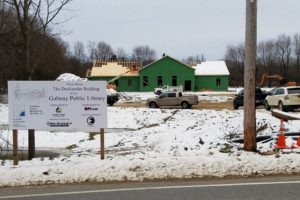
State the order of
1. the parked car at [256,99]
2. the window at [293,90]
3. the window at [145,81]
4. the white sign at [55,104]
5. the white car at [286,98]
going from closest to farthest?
the white sign at [55,104], the white car at [286,98], the window at [293,90], the parked car at [256,99], the window at [145,81]

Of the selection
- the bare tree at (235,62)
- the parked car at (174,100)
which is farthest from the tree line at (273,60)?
the parked car at (174,100)

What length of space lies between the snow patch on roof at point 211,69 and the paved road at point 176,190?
241 feet

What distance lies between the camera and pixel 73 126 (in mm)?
11086

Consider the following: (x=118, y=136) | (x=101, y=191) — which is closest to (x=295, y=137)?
(x=101, y=191)

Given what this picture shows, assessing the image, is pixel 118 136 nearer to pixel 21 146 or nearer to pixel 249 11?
pixel 21 146

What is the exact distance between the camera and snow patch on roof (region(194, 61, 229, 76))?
82.5 metres

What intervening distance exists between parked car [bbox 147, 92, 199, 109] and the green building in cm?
3462

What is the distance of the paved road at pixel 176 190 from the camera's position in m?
7.88

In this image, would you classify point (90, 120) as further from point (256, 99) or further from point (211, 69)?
point (211, 69)

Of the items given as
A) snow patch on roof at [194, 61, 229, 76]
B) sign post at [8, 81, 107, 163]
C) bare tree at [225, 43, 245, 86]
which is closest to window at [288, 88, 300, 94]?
sign post at [8, 81, 107, 163]

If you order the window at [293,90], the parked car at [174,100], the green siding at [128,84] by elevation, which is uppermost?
the green siding at [128,84]

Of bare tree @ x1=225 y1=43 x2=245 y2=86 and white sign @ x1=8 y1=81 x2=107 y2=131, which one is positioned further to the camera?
bare tree @ x1=225 y1=43 x2=245 y2=86

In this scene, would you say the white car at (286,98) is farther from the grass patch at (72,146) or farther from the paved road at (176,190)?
the paved road at (176,190)

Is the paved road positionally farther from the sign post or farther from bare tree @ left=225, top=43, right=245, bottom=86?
bare tree @ left=225, top=43, right=245, bottom=86
